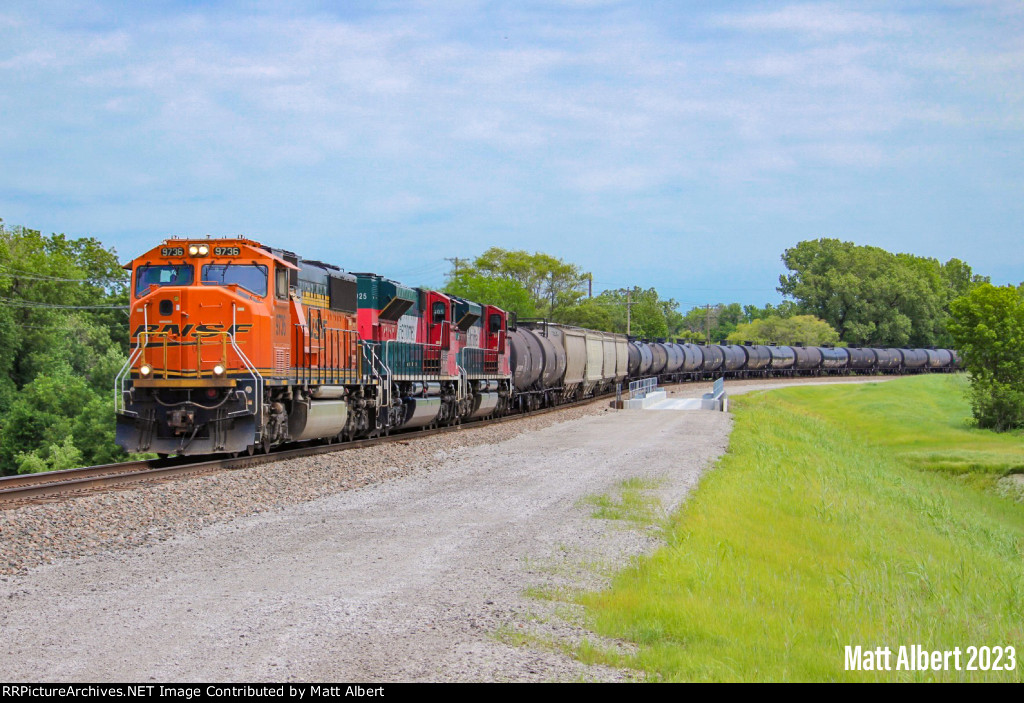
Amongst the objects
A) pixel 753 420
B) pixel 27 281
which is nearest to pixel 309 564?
pixel 753 420

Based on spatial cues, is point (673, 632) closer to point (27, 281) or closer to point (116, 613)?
point (116, 613)

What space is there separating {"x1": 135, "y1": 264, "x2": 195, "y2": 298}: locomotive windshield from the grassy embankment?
1016 cm

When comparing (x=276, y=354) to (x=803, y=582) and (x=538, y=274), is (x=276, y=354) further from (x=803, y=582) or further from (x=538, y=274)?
(x=538, y=274)

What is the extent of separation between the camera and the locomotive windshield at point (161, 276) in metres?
17.5

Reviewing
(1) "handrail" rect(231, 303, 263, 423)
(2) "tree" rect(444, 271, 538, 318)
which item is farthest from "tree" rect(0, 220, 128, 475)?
(2) "tree" rect(444, 271, 538, 318)

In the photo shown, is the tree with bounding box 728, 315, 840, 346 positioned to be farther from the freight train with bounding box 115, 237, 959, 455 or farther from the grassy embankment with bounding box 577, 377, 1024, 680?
the grassy embankment with bounding box 577, 377, 1024, 680

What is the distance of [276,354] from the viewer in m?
17.5

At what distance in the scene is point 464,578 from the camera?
814cm

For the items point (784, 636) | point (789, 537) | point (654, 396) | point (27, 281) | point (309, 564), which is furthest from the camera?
point (27, 281)

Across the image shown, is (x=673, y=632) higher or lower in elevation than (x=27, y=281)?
lower

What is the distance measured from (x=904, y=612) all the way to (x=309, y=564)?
5242mm

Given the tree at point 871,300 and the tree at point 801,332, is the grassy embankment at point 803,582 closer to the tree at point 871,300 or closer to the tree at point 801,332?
the tree at point 801,332

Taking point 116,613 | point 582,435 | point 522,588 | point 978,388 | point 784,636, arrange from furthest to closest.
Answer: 1. point 978,388
2. point 582,435
3. point 522,588
4. point 116,613
5. point 784,636

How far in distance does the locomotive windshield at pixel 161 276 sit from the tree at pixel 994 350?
1869 inches
